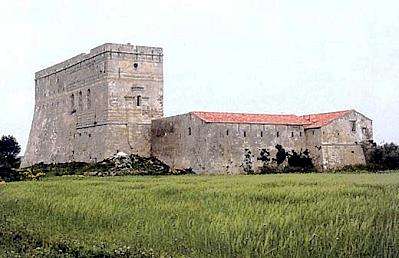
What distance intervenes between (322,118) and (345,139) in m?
1.66

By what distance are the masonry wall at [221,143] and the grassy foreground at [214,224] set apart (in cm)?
1505

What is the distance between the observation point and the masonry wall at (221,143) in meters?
28.4

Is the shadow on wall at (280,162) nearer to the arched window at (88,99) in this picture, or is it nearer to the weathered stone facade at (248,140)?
the weathered stone facade at (248,140)

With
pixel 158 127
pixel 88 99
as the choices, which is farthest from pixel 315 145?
pixel 88 99

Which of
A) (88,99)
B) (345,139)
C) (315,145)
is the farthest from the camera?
(88,99)

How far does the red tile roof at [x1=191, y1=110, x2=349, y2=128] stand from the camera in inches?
1155

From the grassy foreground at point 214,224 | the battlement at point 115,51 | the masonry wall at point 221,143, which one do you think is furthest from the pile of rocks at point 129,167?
the grassy foreground at point 214,224

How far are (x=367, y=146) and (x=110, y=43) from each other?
1269cm

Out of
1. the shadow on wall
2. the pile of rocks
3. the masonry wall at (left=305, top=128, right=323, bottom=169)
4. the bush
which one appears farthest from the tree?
the bush

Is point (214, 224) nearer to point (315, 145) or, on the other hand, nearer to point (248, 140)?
point (248, 140)

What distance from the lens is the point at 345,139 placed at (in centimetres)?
3098

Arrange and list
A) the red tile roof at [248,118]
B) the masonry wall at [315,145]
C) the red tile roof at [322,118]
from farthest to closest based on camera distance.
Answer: the red tile roof at [322,118] < the masonry wall at [315,145] < the red tile roof at [248,118]

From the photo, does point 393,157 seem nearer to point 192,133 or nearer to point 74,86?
point 192,133

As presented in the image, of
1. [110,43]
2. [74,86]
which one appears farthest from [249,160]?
[74,86]
